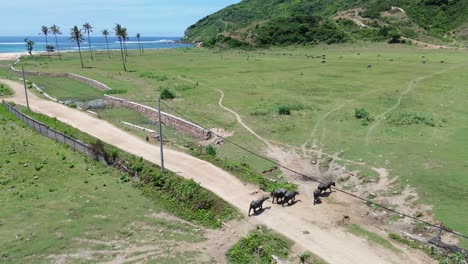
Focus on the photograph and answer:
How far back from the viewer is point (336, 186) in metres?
26.5

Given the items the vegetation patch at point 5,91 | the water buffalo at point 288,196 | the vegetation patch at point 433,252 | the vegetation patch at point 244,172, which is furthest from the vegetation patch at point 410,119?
the vegetation patch at point 5,91

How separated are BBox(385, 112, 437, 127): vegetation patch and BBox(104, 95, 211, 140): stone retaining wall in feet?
60.7

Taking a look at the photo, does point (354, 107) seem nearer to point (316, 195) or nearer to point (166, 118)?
point (166, 118)

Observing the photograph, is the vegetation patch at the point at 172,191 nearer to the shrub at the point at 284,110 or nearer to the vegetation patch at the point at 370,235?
the vegetation patch at the point at 370,235

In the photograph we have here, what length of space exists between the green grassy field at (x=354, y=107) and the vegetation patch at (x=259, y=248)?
28.9 ft

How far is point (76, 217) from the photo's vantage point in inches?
914

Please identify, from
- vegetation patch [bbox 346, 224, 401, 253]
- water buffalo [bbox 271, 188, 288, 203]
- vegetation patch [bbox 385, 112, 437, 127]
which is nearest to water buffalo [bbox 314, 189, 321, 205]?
water buffalo [bbox 271, 188, 288, 203]

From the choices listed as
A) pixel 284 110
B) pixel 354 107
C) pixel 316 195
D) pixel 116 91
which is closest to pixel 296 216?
pixel 316 195

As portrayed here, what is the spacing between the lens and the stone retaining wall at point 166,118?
37.5 meters

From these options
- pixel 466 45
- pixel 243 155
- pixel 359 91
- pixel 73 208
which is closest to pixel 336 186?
pixel 243 155

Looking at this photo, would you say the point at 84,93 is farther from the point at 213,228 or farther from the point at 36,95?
the point at 213,228

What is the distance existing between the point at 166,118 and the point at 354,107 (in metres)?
21.6

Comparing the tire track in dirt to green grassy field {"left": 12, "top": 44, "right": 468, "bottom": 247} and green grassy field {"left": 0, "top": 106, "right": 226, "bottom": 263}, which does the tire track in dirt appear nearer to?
green grassy field {"left": 12, "top": 44, "right": 468, "bottom": 247}

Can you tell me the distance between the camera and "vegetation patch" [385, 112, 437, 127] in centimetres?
3838
